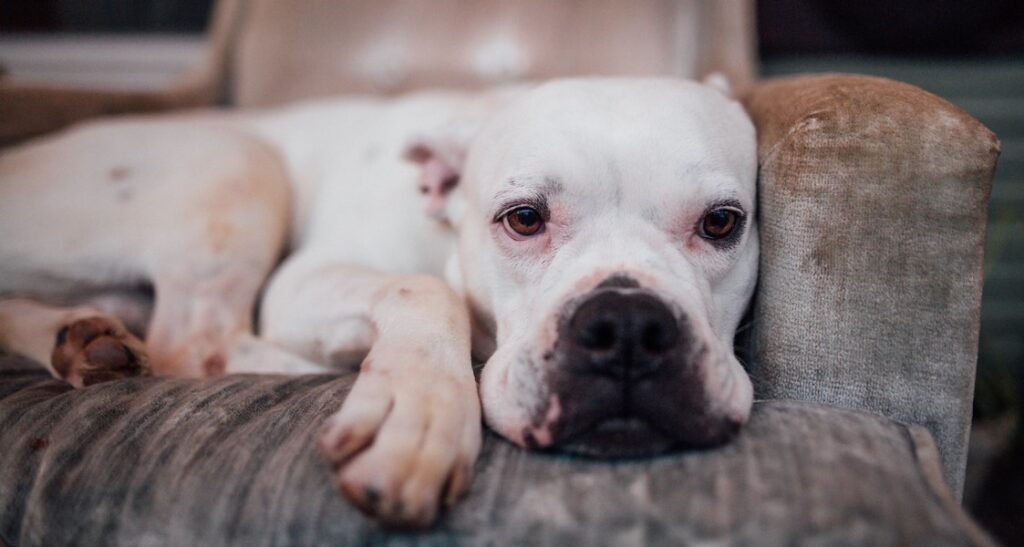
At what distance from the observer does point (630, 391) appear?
910 millimetres

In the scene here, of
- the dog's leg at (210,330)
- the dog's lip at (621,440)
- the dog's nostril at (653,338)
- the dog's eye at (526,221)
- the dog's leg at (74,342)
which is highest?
the dog's eye at (526,221)

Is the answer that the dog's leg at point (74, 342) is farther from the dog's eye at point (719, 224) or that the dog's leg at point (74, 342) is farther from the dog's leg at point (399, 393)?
the dog's eye at point (719, 224)

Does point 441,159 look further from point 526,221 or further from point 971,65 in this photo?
point 971,65

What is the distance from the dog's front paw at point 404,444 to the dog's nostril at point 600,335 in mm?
199

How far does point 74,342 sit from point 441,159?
2.86 ft

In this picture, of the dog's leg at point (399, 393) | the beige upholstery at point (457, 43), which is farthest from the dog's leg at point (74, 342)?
the beige upholstery at point (457, 43)

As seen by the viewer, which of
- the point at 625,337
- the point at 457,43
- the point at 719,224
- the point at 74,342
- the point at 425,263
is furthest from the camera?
the point at 457,43

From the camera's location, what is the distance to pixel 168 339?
5.05ft

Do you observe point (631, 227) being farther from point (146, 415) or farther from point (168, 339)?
point (168, 339)

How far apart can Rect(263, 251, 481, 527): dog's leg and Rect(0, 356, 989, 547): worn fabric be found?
0.13 feet

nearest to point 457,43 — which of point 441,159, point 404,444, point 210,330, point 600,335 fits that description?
point 441,159

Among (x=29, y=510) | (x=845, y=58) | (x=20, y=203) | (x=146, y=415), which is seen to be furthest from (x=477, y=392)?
(x=845, y=58)

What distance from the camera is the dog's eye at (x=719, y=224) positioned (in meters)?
1.20

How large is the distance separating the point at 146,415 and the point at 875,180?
120cm
